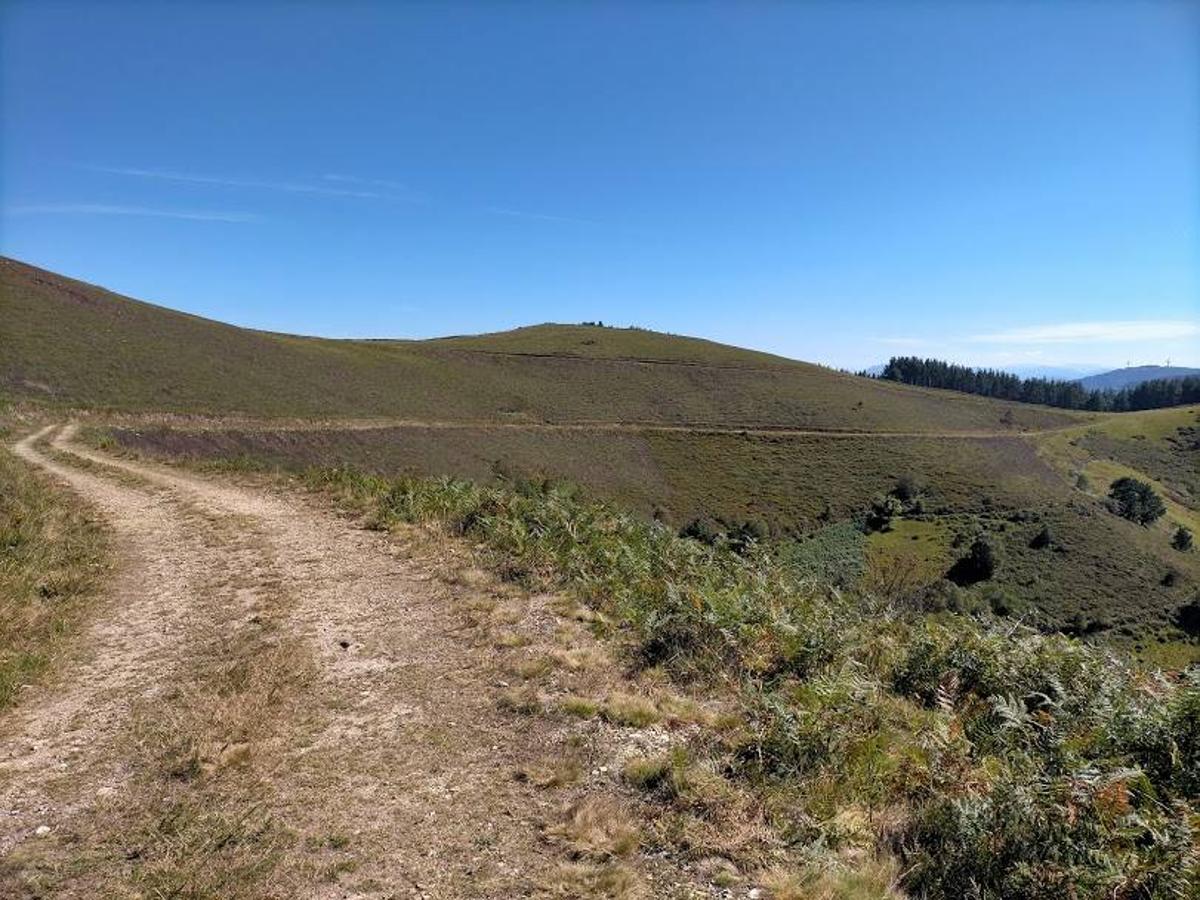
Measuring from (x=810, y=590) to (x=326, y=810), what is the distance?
8.03 metres

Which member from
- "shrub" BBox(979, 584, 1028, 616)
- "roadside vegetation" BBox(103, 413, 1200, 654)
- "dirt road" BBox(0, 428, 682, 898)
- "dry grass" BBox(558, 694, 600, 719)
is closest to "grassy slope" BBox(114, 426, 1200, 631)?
"roadside vegetation" BBox(103, 413, 1200, 654)

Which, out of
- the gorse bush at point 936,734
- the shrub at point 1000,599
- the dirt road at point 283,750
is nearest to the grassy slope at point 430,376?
the shrub at point 1000,599

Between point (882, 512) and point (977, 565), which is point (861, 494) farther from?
point (977, 565)

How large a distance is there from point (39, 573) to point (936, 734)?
10820mm

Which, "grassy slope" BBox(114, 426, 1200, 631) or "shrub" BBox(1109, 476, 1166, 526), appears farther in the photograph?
"shrub" BBox(1109, 476, 1166, 526)

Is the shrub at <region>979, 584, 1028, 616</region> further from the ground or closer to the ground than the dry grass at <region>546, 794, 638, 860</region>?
closer to the ground

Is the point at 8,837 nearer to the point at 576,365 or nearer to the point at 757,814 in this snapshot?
the point at 757,814

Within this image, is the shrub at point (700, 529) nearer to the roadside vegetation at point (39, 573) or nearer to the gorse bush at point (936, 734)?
the gorse bush at point (936, 734)

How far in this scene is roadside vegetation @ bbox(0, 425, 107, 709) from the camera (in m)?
6.46

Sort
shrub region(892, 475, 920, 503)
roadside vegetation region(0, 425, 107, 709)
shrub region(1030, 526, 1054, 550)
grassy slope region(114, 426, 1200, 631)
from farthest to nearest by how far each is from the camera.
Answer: shrub region(892, 475, 920, 503) < shrub region(1030, 526, 1054, 550) < grassy slope region(114, 426, 1200, 631) < roadside vegetation region(0, 425, 107, 709)

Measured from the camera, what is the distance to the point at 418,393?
76.8 m

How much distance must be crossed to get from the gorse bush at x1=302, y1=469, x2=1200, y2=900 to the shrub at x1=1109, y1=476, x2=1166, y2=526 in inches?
3346

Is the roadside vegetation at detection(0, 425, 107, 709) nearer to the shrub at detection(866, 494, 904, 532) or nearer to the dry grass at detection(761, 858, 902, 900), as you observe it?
the dry grass at detection(761, 858, 902, 900)

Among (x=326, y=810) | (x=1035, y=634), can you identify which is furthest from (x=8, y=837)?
(x=1035, y=634)
